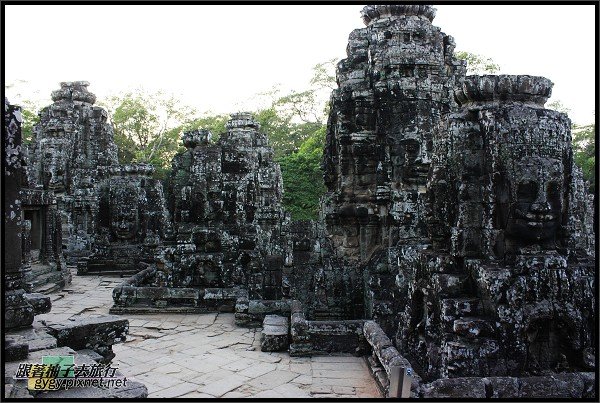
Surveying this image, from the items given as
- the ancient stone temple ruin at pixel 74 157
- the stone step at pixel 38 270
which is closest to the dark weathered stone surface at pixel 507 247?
the stone step at pixel 38 270

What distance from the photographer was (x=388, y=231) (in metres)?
9.11

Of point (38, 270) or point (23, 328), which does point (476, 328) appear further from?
point (38, 270)

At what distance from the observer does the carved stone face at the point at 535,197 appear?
4.77 m

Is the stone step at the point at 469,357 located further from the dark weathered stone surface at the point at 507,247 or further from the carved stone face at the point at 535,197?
the carved stone face at the point at 535,197

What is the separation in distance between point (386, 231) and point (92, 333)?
5187 mm

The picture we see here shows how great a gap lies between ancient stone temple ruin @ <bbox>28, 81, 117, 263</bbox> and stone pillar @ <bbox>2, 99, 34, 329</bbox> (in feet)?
40.2

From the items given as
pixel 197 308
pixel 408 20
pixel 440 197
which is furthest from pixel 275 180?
pixel 440 197

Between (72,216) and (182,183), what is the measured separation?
8.54 meters

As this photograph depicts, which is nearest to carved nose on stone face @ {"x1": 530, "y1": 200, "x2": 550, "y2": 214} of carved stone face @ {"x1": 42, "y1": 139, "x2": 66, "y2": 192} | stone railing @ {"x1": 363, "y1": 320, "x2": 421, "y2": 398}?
stone railing @ {"x1": 363, "y1": 320, "x2": 421, "y2": 398}

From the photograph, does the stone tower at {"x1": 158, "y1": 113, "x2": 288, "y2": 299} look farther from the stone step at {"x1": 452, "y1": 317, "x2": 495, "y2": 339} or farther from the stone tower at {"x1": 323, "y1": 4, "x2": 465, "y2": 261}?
the stone step at {"x1": 452, "y1": 317, "x2": 495, "y2": 339}

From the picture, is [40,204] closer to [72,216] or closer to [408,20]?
[72,216]

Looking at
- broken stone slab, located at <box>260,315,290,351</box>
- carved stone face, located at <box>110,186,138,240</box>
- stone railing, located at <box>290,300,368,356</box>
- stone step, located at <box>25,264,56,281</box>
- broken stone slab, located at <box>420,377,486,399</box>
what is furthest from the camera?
carved stone face, located at <box>110,186,138,240</box>

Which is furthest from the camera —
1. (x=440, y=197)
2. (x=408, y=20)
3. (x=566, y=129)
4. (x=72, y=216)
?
(x=72, y=216)

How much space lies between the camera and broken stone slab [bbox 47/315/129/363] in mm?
5723
